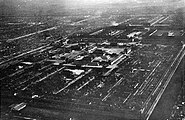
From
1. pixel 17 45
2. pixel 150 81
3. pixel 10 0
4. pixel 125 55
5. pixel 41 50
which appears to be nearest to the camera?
pixel 150 81

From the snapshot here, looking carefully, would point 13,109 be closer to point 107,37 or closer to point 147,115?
point 147,115

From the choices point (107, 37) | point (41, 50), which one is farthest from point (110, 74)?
point (107, 37)

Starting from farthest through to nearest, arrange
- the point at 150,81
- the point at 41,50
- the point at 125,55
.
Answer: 1. the point at 41,50
2. the point at 125,55
3. the point at 150,81

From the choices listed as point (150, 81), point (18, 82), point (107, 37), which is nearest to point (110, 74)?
point (150, 81)

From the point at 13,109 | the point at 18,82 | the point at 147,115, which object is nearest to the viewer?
the point at 147,115

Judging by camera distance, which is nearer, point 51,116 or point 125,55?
point 51,116

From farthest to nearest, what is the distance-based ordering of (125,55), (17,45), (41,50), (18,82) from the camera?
(17,45)
(41,50)
(125,55)
(18,82)

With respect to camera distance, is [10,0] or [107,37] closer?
[107,37]

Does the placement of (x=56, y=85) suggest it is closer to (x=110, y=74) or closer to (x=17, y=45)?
(x=110, y=74)
